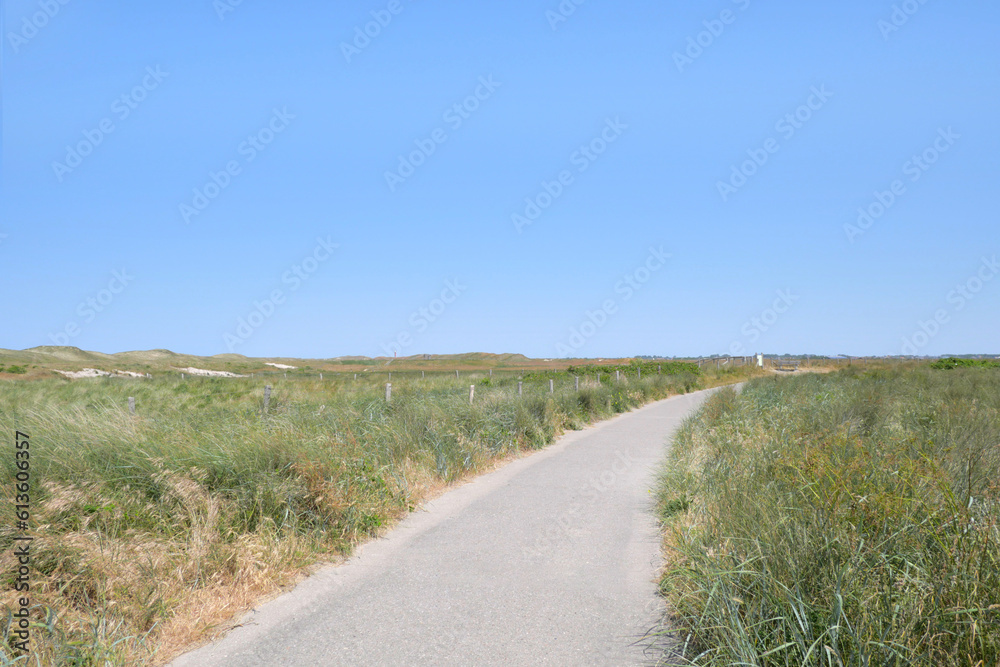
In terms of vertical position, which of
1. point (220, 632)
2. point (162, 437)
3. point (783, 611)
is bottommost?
point (220, 632)

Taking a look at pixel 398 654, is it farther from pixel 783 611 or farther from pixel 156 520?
pixel 156 520

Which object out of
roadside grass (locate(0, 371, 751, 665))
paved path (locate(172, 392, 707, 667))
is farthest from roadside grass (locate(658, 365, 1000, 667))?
roadside grass (locate(0, 371, 751, 665))

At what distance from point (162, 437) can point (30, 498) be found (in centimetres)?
176

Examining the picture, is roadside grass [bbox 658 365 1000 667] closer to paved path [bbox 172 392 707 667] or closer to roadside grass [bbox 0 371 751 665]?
paved path [bbox 172 392 707 667]

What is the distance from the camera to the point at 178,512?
237 inches

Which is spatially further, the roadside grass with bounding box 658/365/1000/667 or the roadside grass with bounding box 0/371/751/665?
the roadside grass with bounding box 0/371/751/665

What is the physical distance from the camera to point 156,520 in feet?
19.2

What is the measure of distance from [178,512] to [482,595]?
2.95 metres

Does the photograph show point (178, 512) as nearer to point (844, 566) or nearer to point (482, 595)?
point (482, 595)

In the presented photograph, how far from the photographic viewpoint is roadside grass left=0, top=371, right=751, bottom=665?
453cm

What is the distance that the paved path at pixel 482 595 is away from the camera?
174 inches

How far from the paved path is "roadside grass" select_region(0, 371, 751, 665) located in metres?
0.36

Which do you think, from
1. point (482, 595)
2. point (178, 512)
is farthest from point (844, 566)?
point (178, 512)

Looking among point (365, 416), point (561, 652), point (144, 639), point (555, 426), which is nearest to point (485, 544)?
point (561, 652)
